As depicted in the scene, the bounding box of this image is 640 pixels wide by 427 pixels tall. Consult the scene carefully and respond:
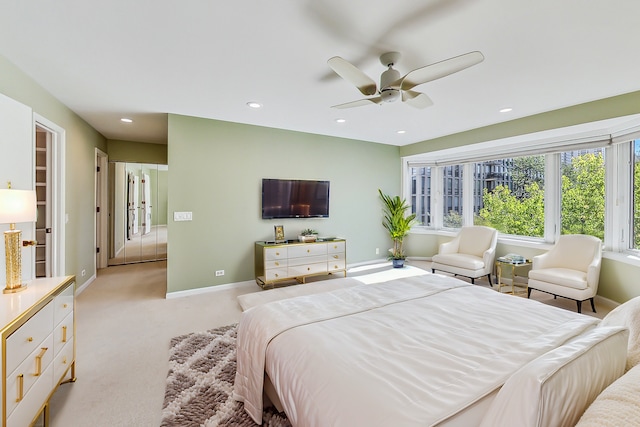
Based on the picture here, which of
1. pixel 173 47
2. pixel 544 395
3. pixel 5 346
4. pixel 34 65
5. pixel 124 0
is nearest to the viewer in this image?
Result: pixel 544 395

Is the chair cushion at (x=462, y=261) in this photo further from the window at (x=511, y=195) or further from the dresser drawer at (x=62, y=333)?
the dresser drawer at (x=62, y=333)

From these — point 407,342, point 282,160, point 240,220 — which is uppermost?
point 282,160

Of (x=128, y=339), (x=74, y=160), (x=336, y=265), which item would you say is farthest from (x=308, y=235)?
(x=74, y=160)

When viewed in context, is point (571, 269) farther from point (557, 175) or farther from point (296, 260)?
point (296, 260)

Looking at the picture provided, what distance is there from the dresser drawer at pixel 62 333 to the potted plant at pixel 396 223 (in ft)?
→ 15.5

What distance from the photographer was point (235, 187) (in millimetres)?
4352

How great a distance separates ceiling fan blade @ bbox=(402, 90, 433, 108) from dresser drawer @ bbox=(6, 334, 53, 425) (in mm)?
3007

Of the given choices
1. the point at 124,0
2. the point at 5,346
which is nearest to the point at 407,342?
the point at 5,346

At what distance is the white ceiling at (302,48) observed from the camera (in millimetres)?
1763

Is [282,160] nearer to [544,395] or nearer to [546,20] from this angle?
[546,20]

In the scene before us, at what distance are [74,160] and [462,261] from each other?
581 cm

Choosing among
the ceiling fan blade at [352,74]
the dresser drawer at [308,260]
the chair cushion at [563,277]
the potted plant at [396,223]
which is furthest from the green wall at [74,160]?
the chair cushion at [563,277]

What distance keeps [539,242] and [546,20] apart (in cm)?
386

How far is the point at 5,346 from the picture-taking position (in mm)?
1258
